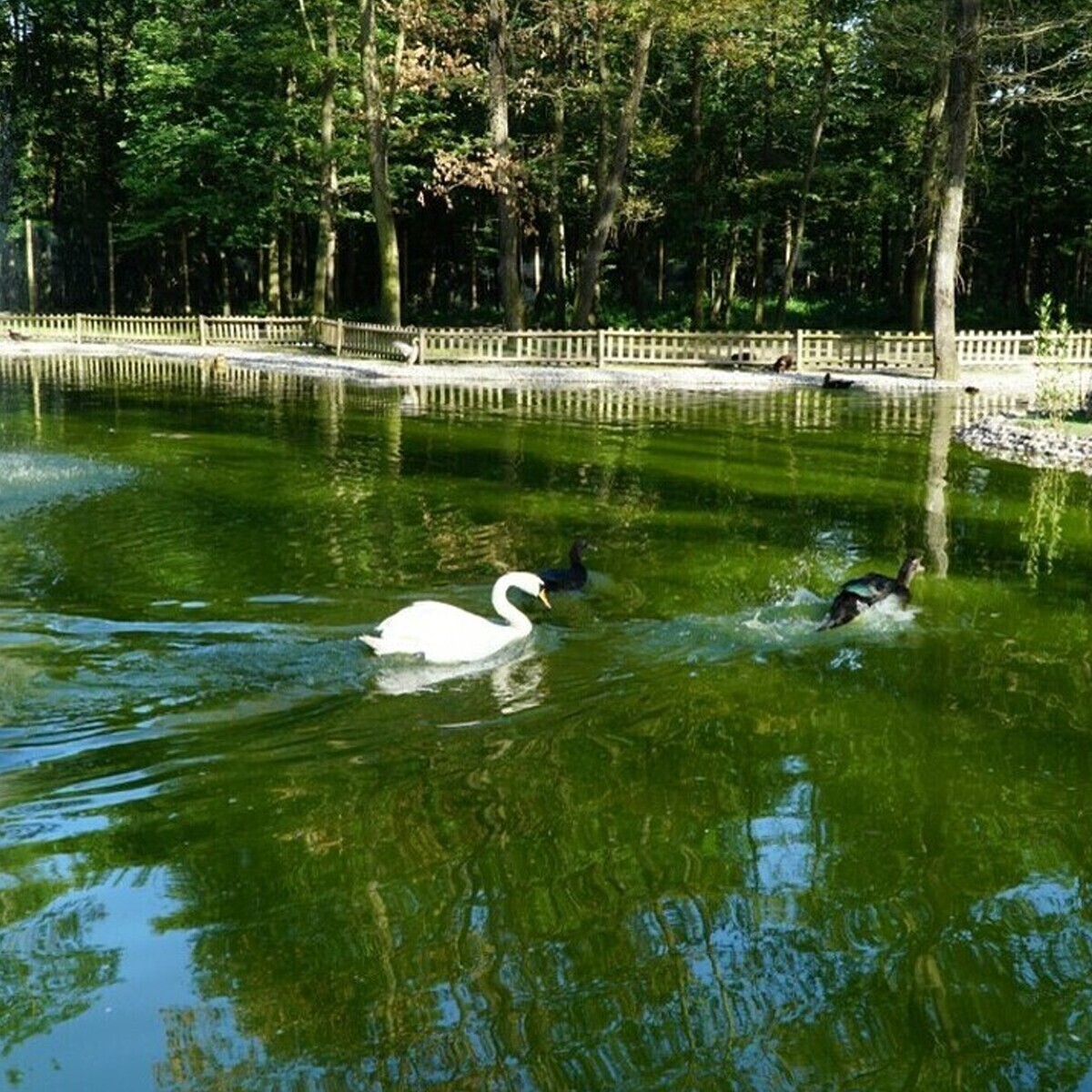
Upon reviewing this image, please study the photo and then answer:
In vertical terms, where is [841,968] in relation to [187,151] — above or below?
below

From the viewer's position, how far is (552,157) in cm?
3909

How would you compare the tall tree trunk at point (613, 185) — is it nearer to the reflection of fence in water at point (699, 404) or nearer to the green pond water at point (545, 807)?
the reflection of fence in water at point (699, 404)

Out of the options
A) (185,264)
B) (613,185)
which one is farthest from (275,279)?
(613,185)

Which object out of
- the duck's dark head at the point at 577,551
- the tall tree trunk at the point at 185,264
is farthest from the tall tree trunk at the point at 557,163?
the duck's dark head at the point at 577,551

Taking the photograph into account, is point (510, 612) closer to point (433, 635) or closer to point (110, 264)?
point (433, 635)

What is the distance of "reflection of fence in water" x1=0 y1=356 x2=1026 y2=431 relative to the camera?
2338 cm

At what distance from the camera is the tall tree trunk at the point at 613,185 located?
108 ft

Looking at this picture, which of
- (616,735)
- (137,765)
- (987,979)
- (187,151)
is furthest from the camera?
(187,151)

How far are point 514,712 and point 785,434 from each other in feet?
46.5

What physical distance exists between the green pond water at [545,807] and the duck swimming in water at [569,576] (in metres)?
0.17

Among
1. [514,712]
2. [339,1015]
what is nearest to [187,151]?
[514,712]

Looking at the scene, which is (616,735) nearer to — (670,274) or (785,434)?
(785,434)

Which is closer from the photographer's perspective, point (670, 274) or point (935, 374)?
point (935, 374)

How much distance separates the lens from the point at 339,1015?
4.57 meters
